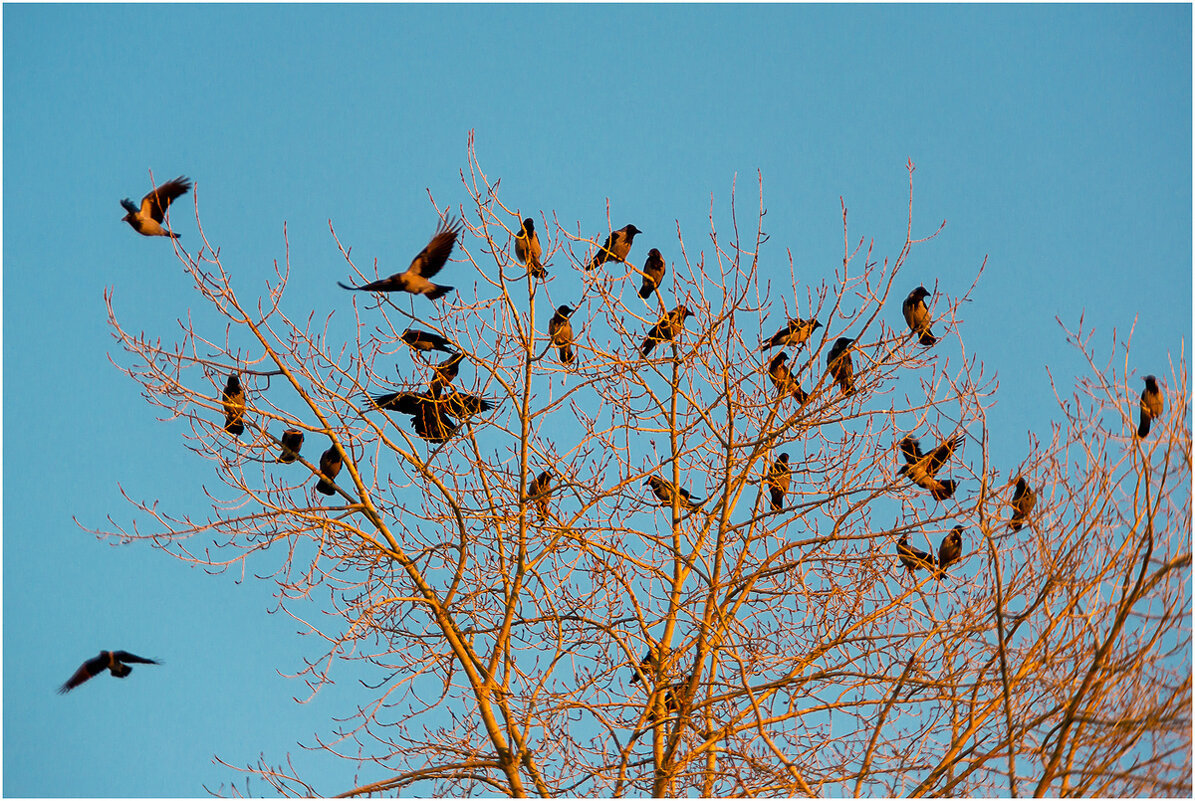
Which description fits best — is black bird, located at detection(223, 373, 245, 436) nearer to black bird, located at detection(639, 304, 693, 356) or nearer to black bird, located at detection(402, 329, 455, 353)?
black bird, located at detection(402, 329, 455, 353)

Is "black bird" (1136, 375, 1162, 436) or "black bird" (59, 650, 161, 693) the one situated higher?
"black bird" (1136, 375, 1162, 436)

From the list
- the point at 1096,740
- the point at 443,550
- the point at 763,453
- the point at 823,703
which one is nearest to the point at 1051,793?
the point at 1096,740

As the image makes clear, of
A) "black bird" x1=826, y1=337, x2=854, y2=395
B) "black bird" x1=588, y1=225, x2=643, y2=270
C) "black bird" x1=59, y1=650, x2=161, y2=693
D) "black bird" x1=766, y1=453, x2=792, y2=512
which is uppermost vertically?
"black bird" x1=588, y1=225, x2=643, y2=270

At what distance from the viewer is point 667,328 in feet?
22.8

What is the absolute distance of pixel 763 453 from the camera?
655 centimetres

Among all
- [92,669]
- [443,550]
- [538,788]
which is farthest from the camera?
[92,669]

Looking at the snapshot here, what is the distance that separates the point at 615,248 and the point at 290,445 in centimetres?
248

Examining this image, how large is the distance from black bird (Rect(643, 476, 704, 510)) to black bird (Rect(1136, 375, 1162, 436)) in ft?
8.16

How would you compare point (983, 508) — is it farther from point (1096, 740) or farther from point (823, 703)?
point (823, 703)

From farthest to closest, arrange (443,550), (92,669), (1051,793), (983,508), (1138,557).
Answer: (92,669)
(443,550)
(1051,793)
(983,508)
(1138,557)

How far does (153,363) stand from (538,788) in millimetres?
2933

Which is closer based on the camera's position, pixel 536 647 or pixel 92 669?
pixel 536 647

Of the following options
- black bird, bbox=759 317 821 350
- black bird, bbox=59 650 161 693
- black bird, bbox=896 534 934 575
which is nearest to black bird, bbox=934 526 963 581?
black bird, bbox=896 534 934 575

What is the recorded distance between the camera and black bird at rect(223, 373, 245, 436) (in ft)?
20.4
